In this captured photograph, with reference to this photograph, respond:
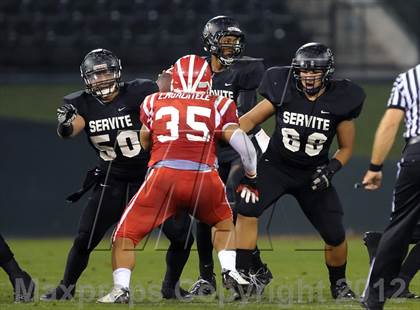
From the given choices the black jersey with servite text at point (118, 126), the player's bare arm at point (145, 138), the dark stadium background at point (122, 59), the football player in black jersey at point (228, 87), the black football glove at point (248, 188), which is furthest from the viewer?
the dark stadium background at point (122, 59)

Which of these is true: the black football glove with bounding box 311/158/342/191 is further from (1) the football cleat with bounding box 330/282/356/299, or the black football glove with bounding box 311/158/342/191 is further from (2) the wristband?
(2) the wristband

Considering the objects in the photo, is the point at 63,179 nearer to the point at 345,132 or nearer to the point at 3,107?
the point at 3,107

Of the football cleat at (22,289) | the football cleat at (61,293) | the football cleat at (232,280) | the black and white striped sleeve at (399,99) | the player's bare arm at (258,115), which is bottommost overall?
the football cleat at (61,293)

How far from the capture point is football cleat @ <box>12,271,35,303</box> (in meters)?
7.15

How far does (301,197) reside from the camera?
7.52 metres

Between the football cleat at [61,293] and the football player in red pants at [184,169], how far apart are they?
0.69m

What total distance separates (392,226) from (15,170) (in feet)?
27.6

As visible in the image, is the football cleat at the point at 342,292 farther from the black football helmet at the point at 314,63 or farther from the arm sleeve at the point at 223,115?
the arm sleeve at the point at 223,115

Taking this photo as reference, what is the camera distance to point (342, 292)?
7492mm

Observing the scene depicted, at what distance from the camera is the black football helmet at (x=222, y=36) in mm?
8148

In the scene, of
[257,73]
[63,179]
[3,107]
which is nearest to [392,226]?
[257,73]

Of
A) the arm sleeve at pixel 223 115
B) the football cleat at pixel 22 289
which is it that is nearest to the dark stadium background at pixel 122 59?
the football cleat at pixel 22 289

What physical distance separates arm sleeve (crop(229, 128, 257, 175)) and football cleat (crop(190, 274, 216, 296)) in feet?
4.50

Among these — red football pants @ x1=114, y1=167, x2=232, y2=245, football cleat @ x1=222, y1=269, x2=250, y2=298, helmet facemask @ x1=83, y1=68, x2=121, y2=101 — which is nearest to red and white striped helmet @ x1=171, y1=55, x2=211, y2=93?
red football pants @ x1=114, y1=167, x2=232, y2=245
